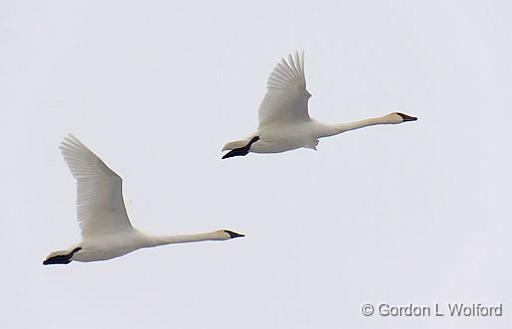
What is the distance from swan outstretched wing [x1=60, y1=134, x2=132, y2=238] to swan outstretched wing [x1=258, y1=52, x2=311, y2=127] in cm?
387

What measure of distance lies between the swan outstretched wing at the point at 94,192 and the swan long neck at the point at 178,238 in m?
0.56

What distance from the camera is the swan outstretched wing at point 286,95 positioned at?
1499 inches

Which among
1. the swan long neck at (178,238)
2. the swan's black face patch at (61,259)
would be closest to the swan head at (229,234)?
the swan long neck at (178,238)

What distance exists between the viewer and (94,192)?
36.4 m

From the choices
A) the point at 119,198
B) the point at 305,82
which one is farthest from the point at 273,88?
the point at 119,198

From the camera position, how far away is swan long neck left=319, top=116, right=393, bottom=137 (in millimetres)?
38750

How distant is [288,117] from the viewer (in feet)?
127

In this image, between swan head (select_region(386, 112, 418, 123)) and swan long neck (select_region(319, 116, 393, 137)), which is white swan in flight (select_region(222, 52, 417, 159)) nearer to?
swan long neck (select_region(319, 116, 393, 137))

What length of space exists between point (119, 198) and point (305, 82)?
15.2 feet

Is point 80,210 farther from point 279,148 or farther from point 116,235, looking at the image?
point 279,148

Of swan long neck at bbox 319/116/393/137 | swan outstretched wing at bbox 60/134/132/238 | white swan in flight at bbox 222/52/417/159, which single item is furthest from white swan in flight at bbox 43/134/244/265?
swan long neck at bbox 319/116/393/137

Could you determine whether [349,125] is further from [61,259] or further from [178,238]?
[61,259]

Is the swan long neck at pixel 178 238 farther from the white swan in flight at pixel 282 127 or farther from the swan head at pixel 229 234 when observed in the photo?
the white swan in flight at pixel 282 127

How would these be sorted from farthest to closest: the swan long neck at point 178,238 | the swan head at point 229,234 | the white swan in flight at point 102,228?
the swan head at point 229,234 < the swan long neck at point 178,238 < the white swan in flight at point 102,228
